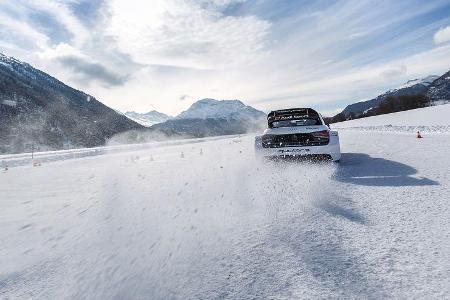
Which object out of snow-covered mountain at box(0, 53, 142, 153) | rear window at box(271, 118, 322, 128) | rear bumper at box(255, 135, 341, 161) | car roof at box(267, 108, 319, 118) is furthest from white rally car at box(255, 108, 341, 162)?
snow-covered mountain at box(0, 53, 142, 153)

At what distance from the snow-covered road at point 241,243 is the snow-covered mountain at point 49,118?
8561 centimetres

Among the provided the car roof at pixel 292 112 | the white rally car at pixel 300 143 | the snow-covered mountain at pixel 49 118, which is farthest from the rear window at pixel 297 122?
the snow-covered mountain at pixel 49 118

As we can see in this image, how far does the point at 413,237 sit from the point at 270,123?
284 inches

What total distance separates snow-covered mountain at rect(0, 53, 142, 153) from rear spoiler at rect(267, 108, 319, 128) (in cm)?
8207

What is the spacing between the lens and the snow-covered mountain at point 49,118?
106062 millimetres

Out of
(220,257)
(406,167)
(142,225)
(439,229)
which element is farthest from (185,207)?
(406,167)

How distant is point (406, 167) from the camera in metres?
7.98

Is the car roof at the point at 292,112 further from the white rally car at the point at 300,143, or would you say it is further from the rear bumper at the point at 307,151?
the rear bumper at the point at 307,151

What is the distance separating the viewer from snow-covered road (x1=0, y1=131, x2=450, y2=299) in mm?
2627

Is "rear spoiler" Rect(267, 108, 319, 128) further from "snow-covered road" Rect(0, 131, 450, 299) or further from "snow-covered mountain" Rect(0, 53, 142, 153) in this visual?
"snow-covered mountain" Rect(0, 53, 142, 153)

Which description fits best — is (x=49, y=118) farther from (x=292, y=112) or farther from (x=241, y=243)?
(x=241, y=243)

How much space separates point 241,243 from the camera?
139 inches

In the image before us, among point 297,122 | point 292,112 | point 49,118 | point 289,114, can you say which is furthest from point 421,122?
point 49,118

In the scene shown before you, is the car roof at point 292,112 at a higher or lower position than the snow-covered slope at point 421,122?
higher
